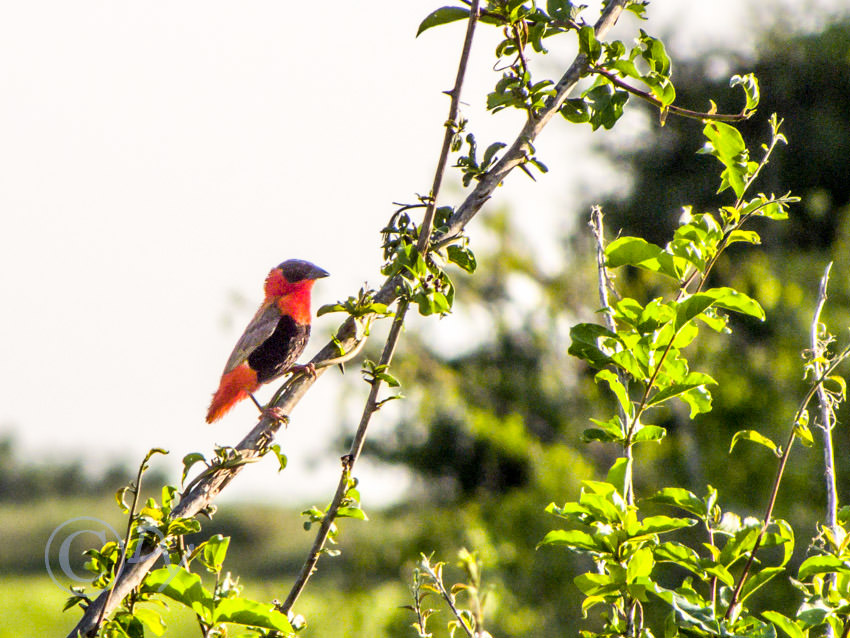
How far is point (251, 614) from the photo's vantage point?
1.03m

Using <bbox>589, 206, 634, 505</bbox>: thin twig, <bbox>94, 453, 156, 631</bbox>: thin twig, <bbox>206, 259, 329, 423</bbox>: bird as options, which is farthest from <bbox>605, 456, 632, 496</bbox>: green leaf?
<bbox>206, 259, 329, 423</bbox>: bird

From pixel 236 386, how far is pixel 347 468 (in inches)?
47.7

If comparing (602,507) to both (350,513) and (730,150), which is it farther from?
(730,150)

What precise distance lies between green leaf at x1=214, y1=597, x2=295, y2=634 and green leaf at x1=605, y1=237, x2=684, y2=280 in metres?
0.63

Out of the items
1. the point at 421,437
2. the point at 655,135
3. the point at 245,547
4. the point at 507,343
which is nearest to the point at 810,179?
the point at 655,135

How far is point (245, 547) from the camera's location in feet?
44.5

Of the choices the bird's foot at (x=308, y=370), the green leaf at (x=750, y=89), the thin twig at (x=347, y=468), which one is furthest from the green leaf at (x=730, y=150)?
the bird's foot at (x=308, y=370)

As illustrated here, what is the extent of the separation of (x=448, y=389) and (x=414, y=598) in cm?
826

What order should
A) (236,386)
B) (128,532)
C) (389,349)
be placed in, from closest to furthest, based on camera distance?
(128,532)
(389,349)
(236,386)

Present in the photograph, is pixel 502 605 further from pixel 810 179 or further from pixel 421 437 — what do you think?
pixel 810 179

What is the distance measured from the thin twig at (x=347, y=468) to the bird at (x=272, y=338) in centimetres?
100

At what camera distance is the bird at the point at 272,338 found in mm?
2252

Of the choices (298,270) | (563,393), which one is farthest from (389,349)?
(563,393)

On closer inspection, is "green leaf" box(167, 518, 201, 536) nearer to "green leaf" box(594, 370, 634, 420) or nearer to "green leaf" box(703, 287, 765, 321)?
"green leaf" box(594, 370, 634, 420)
